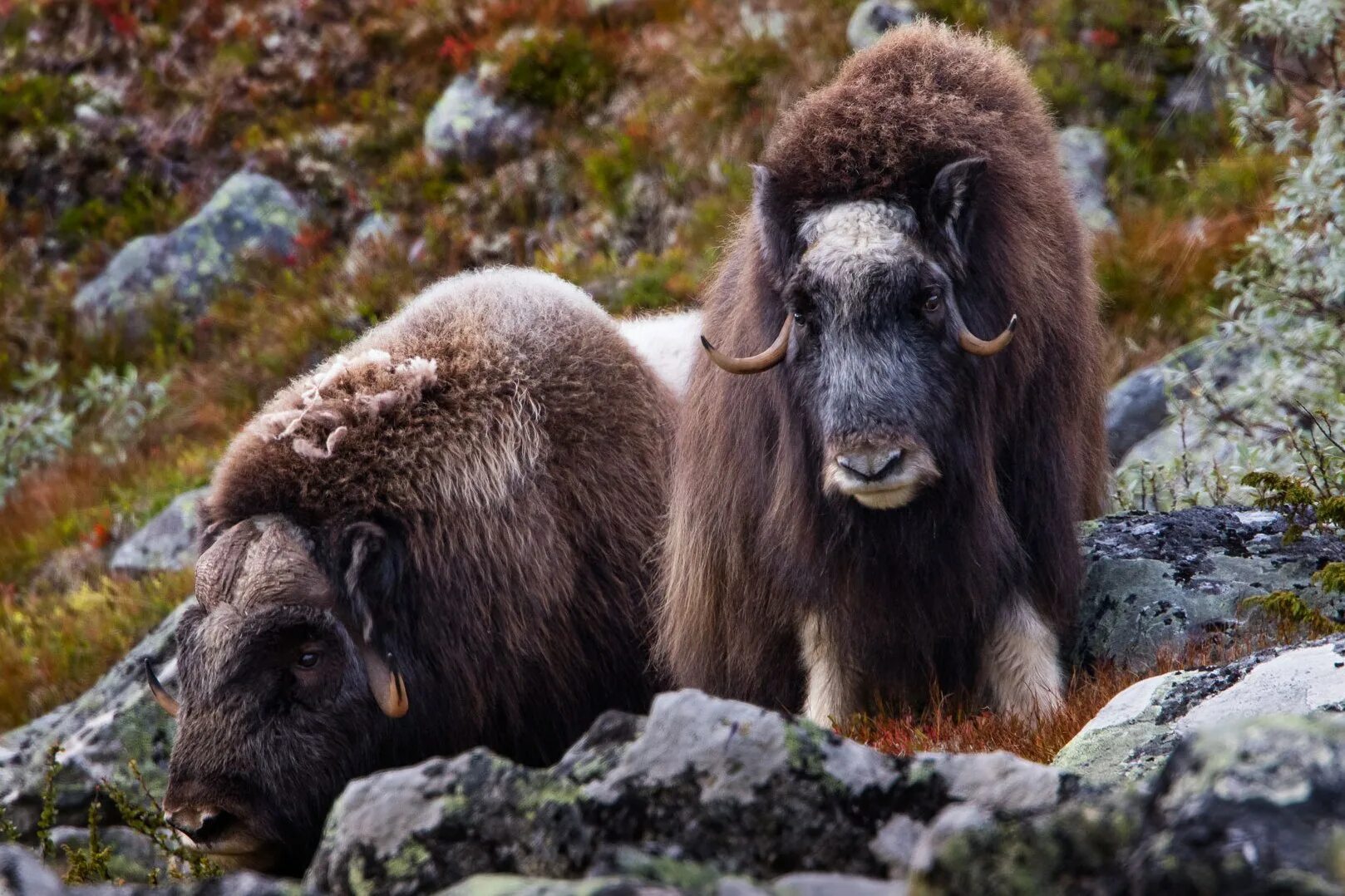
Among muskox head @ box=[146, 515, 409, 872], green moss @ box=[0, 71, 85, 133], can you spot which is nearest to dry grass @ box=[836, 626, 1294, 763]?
muskox head @ box=[146, 515, 409, 872]

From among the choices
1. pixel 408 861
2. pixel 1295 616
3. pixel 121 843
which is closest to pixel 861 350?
pixel 1295 616

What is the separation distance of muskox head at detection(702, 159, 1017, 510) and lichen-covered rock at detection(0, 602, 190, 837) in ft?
10.9

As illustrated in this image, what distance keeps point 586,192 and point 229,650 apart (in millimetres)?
6833

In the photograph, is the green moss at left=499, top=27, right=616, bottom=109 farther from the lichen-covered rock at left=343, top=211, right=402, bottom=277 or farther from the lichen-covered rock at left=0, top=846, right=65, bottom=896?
the lichen-covered rock at left=0, top=846, right=65, bottom=896

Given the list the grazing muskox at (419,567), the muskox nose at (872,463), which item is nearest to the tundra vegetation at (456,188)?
the grazing muskox at (419,567)

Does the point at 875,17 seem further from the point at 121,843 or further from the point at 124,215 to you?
the point at 121,843

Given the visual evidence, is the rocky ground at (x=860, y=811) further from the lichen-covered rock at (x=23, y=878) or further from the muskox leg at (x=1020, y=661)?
the muskox leg at (x=1020, y=661)

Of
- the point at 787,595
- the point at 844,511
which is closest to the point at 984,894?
the point at 844,511

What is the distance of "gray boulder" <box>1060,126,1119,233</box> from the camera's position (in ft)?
29.8

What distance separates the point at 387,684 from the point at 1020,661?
5.59 ft

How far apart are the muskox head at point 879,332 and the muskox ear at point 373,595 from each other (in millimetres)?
1182

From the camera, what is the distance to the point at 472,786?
2.11 meters

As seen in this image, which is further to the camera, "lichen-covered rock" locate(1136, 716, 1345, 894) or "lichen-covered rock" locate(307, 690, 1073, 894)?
"lichen-covered rock" locate(307, 690, 1073, 894)

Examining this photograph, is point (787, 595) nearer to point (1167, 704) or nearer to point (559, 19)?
point (1167, 704)
